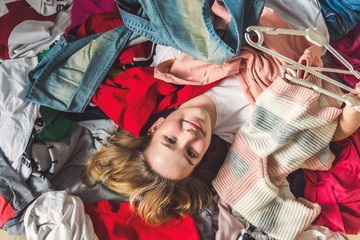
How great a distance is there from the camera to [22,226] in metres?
0.98

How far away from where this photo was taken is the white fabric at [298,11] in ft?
3.43

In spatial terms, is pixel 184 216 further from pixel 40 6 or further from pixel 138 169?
pixel 40 6

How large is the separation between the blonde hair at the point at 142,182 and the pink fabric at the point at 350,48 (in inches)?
22.9

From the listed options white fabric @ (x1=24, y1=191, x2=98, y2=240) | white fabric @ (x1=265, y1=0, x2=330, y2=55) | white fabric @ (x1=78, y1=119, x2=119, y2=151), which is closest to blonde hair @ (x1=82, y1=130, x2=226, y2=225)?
white fabric @ (x1=78, y1=119, x2=119, y2=151)

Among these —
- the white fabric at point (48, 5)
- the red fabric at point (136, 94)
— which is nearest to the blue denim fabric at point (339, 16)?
the red fabric at point (136, 94)

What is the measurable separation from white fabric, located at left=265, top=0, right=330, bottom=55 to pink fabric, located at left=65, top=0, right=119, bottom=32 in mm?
585

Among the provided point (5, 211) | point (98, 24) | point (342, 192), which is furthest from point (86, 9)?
point (342, 192)

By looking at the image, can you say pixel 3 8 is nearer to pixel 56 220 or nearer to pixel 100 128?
pixel 100 128

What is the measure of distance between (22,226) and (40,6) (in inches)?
30.1

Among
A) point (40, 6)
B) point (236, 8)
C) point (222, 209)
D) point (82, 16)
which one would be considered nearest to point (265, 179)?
point (222, 209)

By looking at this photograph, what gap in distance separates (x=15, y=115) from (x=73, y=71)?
0.23m

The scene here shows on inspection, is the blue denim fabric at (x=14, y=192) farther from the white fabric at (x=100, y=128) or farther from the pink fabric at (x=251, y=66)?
the pink fabric at (x=251, y=66)

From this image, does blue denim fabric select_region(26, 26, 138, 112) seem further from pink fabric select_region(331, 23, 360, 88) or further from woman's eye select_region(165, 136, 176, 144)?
pink fabric select_region(331, 23, 360, 88)

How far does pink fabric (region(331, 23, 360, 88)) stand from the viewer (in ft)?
3.51
